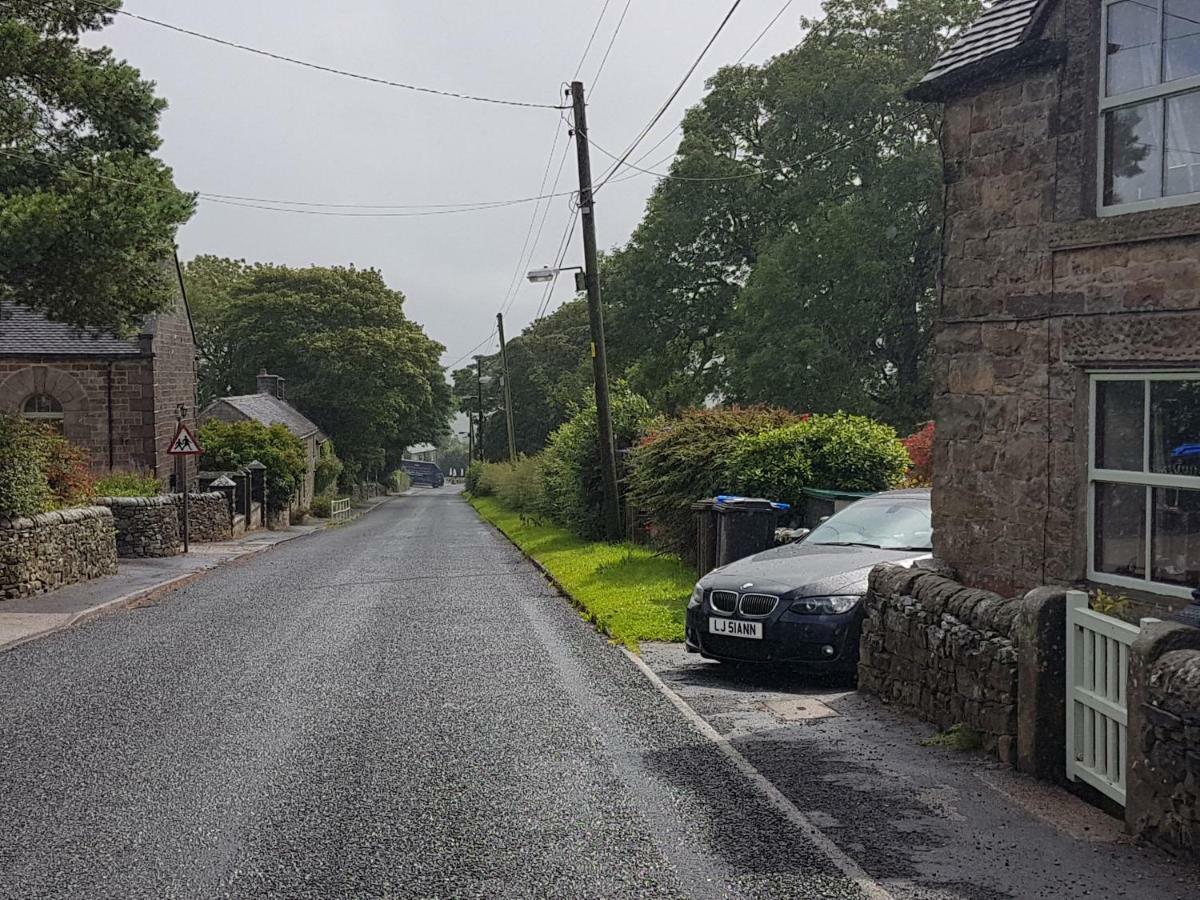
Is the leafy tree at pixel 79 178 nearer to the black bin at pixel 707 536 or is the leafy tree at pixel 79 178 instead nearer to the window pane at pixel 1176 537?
the black bin at pixel 707 536

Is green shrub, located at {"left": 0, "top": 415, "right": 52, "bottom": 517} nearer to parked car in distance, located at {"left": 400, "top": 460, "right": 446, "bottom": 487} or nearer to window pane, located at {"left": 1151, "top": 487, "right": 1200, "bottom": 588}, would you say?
window pane, located at {"left": 1151, "top": 487, "right": 1200, "bottom": 588}

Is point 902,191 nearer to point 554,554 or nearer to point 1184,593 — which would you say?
point 554,554

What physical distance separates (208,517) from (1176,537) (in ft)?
98.6

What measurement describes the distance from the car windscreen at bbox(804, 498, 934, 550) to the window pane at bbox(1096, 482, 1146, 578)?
10.4 ft

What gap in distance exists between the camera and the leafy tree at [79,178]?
16312mm

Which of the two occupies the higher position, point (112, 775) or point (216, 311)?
point (216, 311)

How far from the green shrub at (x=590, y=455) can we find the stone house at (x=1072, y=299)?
59.6 ft

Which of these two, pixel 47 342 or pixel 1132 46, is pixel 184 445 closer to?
pixel 47 342

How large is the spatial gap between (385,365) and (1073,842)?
68.0m

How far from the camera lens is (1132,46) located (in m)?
7.98

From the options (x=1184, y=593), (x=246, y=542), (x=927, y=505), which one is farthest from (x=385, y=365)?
(x=1184, y=593)

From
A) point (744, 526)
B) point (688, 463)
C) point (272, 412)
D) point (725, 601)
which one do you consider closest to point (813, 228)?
point (688, 463)

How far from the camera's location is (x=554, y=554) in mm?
25453

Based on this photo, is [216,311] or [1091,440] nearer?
[1091,440]
